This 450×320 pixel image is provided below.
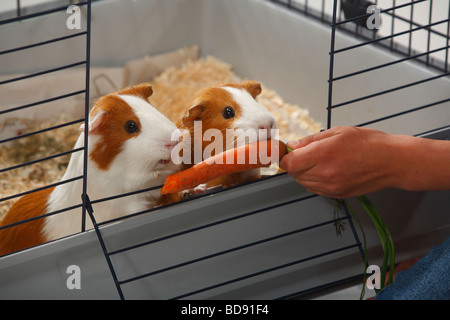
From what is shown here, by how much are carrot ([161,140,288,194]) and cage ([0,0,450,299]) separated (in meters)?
0.05

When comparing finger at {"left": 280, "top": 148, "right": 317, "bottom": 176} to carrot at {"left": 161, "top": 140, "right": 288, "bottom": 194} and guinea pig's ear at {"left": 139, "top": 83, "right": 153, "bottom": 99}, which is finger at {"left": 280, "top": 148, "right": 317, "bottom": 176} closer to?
carrot at {"left": 161, "top": 140, "right": 288, "bottom": 194}

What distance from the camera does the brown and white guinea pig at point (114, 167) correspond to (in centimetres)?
110

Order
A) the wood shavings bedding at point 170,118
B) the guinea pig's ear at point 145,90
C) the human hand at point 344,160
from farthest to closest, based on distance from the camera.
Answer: the wood shavings bedding at point 170,118
the guinea pig's ear at point 145,90
the human hand at point 344,160

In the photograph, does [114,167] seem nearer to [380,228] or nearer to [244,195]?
[244,195]

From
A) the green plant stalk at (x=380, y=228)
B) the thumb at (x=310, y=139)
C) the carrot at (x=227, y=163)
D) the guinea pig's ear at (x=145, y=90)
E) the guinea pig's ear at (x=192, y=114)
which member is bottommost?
the green plant stalk at (x=380, y=228)

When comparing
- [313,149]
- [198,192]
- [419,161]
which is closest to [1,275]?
[198,192]

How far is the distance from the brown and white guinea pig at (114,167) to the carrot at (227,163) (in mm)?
49

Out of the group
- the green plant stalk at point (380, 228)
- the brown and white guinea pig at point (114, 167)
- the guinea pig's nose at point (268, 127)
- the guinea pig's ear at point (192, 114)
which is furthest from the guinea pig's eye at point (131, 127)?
the green plant stalk at point (380, 228)

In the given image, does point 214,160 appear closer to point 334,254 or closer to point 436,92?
point 334,254

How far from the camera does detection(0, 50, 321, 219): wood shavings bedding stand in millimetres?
1643

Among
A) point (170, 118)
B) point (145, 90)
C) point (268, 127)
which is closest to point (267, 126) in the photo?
point (268, 127)

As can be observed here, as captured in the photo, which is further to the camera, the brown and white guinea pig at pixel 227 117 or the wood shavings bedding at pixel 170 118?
the wood shavings bedding at pixel 170 118

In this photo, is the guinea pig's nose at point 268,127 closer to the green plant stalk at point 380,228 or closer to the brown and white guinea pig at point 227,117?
the brown and white guinea pig at point 227,117

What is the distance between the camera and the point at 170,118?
179 centimetres
